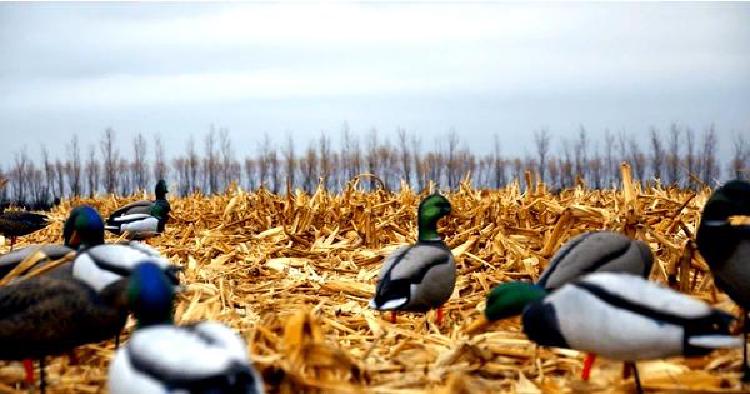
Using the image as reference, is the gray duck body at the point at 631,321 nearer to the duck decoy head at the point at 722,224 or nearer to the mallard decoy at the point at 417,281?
the duck decoy head at the point at 722,224

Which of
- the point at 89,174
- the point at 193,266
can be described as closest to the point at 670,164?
the point at 89,174

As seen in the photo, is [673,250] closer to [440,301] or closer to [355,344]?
[440,301]

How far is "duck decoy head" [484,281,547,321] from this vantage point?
489 centimetres

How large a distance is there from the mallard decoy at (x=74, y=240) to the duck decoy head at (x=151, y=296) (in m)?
3.08

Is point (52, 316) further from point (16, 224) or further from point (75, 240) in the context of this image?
point (16, 224)

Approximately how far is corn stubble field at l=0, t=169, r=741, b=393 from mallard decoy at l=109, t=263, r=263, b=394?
866 millimetres

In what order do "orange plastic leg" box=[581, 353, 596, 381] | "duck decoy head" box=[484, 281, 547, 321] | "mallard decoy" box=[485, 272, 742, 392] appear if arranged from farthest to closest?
"duck decoy head" box=[484, 281, 547, 321] → "orange plastic leg" box=[581, 353, 596, 381] → "mallard decoy" box=[485, 272, 742, 392]

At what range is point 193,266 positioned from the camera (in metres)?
8.93

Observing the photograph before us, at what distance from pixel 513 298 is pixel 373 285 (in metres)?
3.34

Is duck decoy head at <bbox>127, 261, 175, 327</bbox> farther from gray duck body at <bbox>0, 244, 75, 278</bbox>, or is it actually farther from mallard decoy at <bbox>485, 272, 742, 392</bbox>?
gray duck body at <bbox>0, 244, 75, 278</bbox>

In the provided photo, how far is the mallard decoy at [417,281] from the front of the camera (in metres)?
6.89

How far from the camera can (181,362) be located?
3172 mm

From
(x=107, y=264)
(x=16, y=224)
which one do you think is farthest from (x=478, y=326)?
(x=16, y=224)

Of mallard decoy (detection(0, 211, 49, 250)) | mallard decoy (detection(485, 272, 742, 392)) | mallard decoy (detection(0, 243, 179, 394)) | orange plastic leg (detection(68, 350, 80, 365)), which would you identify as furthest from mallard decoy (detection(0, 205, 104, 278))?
mallard decoy (detection(0, 211, 49, 250))
